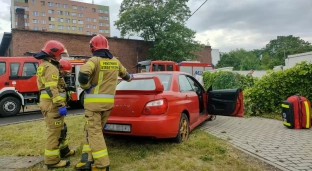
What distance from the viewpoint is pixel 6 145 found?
500 cm

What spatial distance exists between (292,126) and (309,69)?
2143 millimetres

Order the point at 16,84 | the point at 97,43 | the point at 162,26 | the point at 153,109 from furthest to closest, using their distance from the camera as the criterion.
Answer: the point at 162,26
the point at 16,84
the point at 153,109
the point at 97,43

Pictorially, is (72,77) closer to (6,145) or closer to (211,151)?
(6,145)

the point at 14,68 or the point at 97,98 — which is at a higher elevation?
the point at 14,68

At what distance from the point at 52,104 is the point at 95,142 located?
41.6 inches

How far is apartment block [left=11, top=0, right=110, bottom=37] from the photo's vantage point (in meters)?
74.6

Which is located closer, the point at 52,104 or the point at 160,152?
the point at 52,104

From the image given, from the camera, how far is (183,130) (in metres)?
4.64

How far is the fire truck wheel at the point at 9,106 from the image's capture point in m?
9.58

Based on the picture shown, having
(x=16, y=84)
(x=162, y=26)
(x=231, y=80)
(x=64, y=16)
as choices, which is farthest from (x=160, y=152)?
(x=64, y=16)

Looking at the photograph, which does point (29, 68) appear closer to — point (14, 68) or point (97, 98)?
point (14, 68)

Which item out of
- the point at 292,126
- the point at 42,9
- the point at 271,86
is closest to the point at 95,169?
the point at 292,126

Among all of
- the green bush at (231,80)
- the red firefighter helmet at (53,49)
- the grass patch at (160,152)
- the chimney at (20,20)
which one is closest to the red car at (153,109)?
the grass patch at (160,152)

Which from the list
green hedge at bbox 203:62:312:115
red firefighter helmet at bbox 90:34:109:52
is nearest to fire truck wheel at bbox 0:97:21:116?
red firefighter helmet at bbox 90:34:109:52
